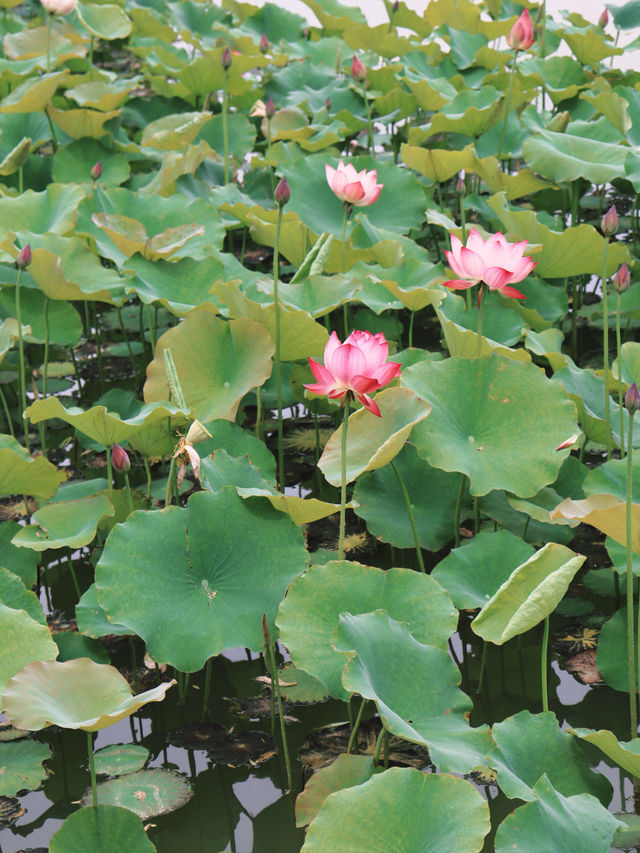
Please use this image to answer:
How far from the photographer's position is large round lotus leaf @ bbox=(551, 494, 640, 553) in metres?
1.54

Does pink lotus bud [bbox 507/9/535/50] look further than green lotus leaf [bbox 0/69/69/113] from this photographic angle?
No

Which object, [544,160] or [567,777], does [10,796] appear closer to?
[567,777]

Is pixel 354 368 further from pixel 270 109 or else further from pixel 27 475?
pixel 270 109

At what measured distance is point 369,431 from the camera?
75.3 inches

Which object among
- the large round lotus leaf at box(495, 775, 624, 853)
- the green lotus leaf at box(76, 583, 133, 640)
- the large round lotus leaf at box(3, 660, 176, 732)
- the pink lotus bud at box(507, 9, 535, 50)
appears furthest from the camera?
the pink lotus bud at box(507, 9, 535, 50)

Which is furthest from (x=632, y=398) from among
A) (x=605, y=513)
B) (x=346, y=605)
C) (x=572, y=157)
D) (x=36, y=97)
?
(x=36, y=97)

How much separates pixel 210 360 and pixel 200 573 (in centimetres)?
62

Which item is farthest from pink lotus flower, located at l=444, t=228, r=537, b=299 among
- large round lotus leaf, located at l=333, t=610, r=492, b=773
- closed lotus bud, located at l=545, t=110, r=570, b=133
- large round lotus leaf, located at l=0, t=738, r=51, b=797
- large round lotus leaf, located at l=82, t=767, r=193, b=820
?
closed lotus bud, located at l=545, t=110, r=570, b=133

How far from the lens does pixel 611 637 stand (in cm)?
183

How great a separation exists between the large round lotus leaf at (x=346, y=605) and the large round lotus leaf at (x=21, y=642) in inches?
15.0

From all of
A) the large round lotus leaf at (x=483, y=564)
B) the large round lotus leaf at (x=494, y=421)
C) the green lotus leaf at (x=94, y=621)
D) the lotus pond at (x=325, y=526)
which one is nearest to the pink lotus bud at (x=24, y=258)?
the lotus pond at (x=325, y=526)

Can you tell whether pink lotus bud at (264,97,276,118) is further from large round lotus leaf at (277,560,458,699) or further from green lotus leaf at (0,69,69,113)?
large round lotus leaf at (277,560,458,699)

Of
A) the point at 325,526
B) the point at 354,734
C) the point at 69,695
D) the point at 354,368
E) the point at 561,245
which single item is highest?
the point at 354,368

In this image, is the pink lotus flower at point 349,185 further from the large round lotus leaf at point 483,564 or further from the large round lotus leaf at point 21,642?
the large round lotus leaf at point 21,642
